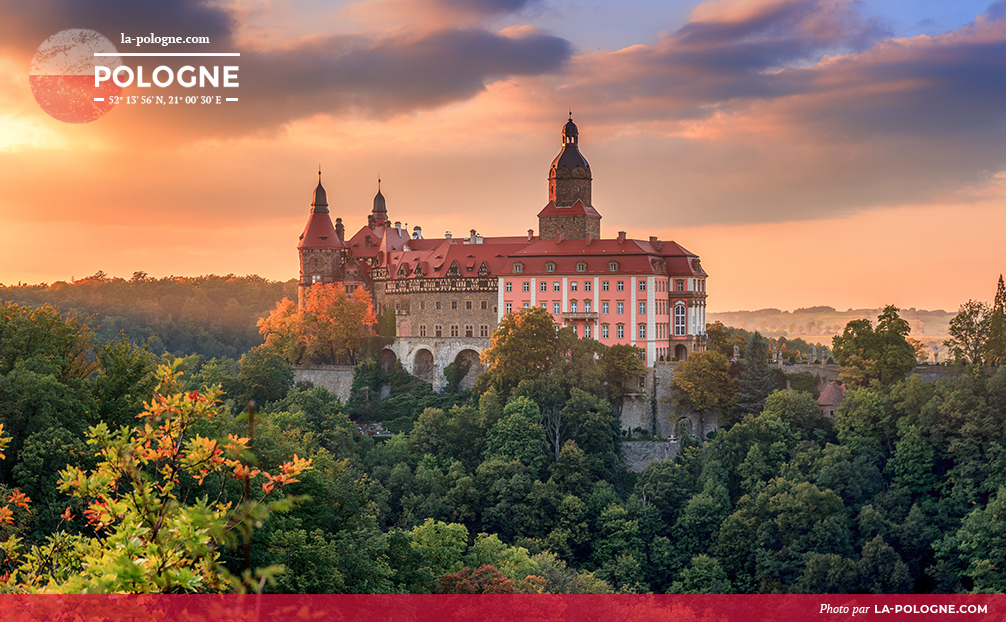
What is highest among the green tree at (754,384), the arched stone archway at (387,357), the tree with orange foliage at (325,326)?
the tree with orange foliage at (325,326)

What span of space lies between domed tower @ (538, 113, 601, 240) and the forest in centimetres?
978

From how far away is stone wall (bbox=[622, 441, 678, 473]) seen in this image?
5775cm

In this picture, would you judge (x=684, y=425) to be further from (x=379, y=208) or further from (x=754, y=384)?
(x=379, y=208)

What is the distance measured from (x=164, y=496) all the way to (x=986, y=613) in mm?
42762

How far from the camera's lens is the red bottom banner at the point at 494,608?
9.70 metres

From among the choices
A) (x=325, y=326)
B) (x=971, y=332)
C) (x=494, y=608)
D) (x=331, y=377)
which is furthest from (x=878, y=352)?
(x=325, y=326)

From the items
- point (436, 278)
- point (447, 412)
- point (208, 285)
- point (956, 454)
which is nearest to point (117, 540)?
point (956, 454)

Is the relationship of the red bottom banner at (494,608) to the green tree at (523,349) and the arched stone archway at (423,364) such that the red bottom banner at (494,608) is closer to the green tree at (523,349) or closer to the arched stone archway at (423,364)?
the green tree at (523,349)

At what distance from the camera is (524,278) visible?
219 feet

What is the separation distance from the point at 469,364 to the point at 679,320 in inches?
510

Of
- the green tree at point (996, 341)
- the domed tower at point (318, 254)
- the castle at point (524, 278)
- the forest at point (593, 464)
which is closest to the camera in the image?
the forest at point (593, 464)

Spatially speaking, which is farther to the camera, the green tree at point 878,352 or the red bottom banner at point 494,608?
the green tree at point 878,352

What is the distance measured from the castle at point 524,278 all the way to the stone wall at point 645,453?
6.04 meters

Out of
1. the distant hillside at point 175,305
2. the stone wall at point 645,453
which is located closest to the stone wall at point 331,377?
the stone wall at point 645,453
